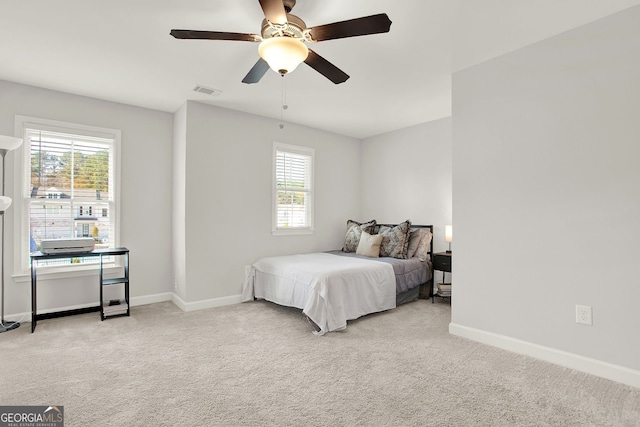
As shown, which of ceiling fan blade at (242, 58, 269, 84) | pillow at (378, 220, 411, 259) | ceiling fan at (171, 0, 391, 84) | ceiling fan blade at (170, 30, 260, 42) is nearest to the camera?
ceiling fan at (171, 0, 391, 84)

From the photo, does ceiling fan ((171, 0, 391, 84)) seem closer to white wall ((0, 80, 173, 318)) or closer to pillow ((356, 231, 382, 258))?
white wall ((0, 80, 173, 318))

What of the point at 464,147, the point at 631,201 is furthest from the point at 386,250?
the point at 631,201

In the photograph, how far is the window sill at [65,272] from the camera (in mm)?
3600

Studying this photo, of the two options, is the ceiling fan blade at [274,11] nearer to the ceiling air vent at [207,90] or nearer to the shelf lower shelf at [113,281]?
the ceiling air vent at [207,90]

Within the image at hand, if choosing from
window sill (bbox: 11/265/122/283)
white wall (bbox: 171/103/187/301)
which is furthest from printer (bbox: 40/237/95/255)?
white wall (bbox: 171/103/187/301)

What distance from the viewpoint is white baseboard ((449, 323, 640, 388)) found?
90.9 inches

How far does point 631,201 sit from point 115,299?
5070 mm

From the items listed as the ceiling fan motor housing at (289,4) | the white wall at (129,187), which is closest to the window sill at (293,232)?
the white wall at (129,187)

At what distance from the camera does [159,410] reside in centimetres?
198

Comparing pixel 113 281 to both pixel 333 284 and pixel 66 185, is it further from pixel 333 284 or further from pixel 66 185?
pixel 333 284

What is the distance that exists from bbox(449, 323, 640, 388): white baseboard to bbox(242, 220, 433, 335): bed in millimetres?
959

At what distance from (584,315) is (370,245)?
2.62 m

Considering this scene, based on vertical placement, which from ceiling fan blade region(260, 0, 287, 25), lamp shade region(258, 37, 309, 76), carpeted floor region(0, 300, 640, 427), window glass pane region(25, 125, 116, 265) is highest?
ceiling fan blade region(260, 0, 287, 25)

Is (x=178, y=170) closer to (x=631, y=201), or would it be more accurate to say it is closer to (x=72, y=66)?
(x=72, y=66)
